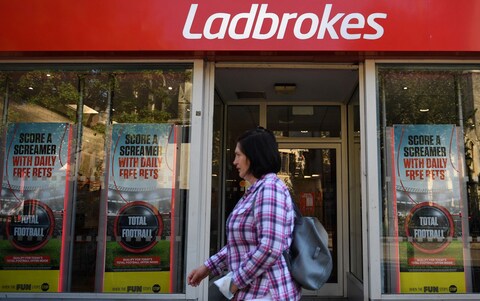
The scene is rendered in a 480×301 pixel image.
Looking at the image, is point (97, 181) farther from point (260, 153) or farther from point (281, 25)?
point (260, 153)

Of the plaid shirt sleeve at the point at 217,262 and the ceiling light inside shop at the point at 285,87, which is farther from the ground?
the ceiling light inside shop at the point at 285,87

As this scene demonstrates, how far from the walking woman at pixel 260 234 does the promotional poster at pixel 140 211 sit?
2804mm

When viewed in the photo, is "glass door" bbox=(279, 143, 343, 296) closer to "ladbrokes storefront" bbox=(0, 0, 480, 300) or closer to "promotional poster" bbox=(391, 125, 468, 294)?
"ladbrokes storefront" bbox=(0, 0, 480, 300)

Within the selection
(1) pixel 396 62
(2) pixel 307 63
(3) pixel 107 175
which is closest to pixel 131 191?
(3) pixel 107 175

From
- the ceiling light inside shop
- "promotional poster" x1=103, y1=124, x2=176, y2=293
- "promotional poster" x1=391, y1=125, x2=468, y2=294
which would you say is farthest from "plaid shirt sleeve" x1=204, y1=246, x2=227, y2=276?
the ceiling light inside shop

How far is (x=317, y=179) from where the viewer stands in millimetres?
7031

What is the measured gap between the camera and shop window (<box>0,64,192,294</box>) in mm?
4996

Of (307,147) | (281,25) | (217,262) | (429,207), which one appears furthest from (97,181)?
(429,207)

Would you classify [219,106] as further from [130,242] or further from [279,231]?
[279,231]

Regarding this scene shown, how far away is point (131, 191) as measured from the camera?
16.7 feet

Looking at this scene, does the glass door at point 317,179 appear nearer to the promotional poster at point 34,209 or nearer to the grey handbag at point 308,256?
the promotional poster at point 34,209

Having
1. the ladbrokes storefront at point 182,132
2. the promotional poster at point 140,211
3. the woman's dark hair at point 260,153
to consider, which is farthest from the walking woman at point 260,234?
the promotional poster at point 140,211

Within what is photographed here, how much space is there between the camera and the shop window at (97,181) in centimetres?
500

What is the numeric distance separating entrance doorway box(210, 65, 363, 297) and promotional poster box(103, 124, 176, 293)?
1206mm
